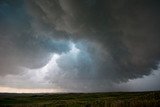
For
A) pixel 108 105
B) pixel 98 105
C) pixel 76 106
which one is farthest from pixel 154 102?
pixel 76 106

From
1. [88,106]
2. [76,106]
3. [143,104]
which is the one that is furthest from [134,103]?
[76,106]

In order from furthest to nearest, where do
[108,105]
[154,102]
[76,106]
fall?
[76,106]
[108,105]
[154,102]

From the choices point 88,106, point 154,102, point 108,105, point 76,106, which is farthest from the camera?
point 76,106

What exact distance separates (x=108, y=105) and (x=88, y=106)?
753 centimetres

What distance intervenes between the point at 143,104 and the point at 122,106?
4.77 metres

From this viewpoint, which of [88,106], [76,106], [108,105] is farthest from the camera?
[76,106]

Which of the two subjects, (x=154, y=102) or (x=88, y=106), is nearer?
(x=154, y=102)

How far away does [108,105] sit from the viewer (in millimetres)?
50750

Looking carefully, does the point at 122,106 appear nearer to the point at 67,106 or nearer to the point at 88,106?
the point at 88,106

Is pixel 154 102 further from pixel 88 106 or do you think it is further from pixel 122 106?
pixel 88 106

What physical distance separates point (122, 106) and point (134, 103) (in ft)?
9.32

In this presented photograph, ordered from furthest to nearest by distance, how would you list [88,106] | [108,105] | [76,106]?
[76,106] → [88,106] → [108,105]

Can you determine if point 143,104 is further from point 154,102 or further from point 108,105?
point 108,105

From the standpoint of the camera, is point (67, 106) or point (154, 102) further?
point (67, 106)
